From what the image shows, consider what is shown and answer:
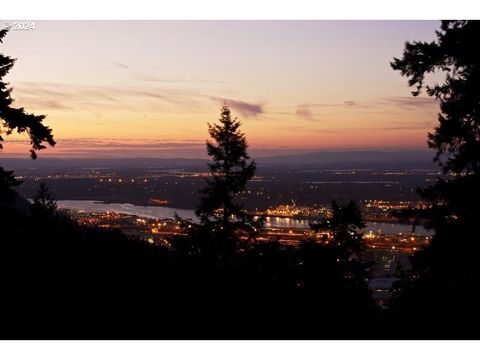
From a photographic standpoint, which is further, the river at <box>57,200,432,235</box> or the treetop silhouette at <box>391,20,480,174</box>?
the river at <box>57,200,432,235</box>

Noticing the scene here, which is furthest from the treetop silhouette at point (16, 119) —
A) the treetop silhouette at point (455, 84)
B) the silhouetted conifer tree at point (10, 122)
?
the treetop silhouette at point (455, 84)

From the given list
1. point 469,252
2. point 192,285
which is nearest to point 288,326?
point 192,285

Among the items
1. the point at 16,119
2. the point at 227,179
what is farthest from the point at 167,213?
the point at 16,119

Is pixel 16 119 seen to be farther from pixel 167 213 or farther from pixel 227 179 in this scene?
pixel 167 213

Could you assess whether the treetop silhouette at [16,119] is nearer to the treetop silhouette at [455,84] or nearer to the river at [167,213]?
the treetop silhouette at [455,84]

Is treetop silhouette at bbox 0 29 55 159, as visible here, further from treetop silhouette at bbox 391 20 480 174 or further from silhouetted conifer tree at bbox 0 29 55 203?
treetop silhouette at bbox 391 20 480 174

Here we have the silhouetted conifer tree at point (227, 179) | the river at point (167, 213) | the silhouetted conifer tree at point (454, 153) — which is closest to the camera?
the silhouetted conifer tree at point (454, 153)

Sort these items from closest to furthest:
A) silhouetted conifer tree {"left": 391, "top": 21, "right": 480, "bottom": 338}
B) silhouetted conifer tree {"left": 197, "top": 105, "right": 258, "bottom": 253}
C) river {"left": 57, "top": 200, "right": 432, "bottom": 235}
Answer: silhouetted conifer tree {"left": 391, "top": 21, "right": 480, "bottom": 338}, silhouetted conifer tree {"left": 197, "top": 105, "right": 258, "bottom": 253}, river {"left": 57, "top": 200, "right": 432, "bottom": 235}

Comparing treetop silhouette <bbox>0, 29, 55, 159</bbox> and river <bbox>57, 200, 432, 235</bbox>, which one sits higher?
treetop silhouette <bbox>0, 29, 55, 159</bbox>

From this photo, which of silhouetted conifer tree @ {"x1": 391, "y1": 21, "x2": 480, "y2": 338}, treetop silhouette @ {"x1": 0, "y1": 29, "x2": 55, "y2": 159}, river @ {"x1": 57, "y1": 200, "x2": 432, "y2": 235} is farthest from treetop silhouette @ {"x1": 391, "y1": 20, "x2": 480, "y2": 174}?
river @ {"x1": 57, "y1": 200, "x2": 432, "y2": 235}

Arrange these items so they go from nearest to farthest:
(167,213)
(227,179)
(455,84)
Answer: (455,84) < (227,179) < (167,213)

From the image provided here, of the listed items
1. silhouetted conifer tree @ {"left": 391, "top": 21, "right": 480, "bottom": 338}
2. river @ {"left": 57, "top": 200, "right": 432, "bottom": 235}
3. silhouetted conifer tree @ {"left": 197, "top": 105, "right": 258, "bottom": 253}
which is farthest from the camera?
river @ {"left": 57, "top": 200, "right": 432, "bottom": 235}
